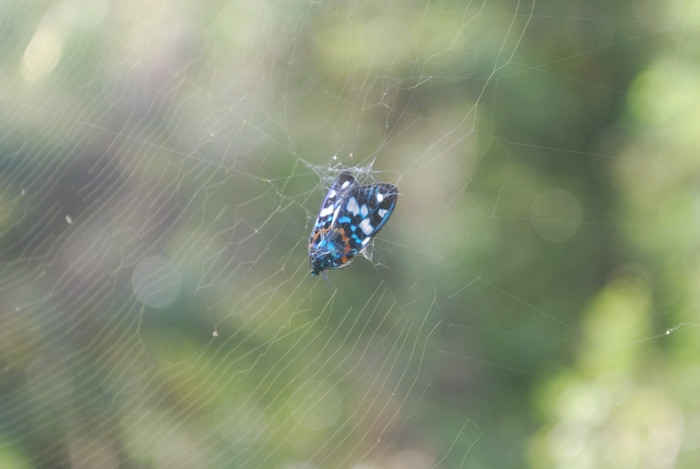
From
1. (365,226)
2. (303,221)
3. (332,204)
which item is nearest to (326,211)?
(332,204)

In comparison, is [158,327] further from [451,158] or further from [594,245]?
[594,245]

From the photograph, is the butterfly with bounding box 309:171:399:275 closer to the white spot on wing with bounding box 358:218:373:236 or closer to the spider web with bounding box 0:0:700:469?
the white spot on wing with bounding box 358:218:373:236

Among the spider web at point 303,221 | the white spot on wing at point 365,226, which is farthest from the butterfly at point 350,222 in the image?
the spider web at point 303,221

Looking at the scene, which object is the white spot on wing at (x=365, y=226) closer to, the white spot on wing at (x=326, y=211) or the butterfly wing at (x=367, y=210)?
the butterfly wing at (x=367, y=210)

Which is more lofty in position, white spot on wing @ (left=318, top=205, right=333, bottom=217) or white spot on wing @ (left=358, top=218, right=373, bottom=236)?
white spot on wing @ (left=318, top=205, right=333, bottom=217)

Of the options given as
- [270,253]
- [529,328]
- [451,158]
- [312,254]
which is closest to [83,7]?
[270,253]

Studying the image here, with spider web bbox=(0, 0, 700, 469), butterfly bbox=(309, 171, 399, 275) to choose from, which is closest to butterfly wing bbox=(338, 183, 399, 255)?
butterfly bbox=(309, 171, 399, 275)

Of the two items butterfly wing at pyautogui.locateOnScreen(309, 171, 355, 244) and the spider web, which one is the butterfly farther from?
the spider web

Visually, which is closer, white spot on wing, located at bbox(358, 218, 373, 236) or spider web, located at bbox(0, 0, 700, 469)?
white spot on wing, located at bbox(358, 218, 373, 236)
